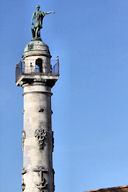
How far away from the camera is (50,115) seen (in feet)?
159

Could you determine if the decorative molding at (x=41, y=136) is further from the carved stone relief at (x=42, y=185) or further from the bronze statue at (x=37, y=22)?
the bronze statue at (x=37, y=22)

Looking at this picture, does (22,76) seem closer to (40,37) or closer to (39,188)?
(40,37)

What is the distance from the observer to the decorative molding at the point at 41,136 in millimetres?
46969

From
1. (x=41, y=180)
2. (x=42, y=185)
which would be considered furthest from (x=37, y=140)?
(x=42, y=185)

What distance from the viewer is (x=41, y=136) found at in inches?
1852

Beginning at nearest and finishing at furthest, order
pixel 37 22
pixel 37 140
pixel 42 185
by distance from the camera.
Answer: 1. pixel 42 185
2. pixel 37 140
3. pixel 37 22

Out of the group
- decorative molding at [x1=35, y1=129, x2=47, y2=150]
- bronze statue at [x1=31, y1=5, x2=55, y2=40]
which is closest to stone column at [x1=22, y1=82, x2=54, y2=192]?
decorative molding at [x1=35, y1=129, x2=47, y2=150]

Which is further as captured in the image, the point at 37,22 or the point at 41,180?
the point at 37,22

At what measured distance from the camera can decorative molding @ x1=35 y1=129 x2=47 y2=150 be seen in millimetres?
46969

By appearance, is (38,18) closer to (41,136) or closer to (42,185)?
(41,136)

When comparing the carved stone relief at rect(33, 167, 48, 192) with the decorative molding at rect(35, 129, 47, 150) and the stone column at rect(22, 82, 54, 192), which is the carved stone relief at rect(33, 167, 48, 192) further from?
the decorative molding at rect(35, 129, 47, 150)

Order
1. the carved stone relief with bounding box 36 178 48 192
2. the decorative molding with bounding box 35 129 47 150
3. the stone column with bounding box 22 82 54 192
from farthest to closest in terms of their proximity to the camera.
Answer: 1. the decorative molding with bounding box 35 129 47 150
2. the stone column with bounding box 22 82 54 192
3. the carved stone relief with bounding box 36 178 48 192

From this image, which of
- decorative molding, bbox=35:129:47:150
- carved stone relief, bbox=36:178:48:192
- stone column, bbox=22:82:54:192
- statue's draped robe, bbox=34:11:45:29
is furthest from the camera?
statue's draped robe, bbox=34:11:45:29

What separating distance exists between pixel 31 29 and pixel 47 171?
470 inches
